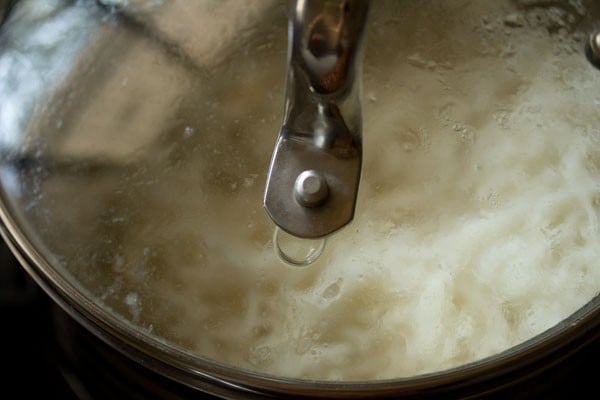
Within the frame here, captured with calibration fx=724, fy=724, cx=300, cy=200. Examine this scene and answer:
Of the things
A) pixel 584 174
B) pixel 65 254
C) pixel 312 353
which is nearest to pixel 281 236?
pixel 312 353

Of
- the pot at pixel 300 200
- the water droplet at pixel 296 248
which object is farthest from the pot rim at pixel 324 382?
the water droplet at pixel 296 248

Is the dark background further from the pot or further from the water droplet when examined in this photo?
the water droplet

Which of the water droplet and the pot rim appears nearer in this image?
the pot rim

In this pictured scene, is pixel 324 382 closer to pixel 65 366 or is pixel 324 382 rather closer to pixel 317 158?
pixel 317 158

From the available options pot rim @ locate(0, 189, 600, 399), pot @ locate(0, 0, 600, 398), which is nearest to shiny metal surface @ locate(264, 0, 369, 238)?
pot @ locate(0, 0, 600, 398)

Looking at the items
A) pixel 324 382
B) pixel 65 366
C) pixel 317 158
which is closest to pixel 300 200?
pixel 317 158

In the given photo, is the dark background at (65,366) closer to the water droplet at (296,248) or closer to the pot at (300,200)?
the pot at (300,200)

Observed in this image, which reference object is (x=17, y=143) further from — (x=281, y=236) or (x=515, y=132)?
(x=515, y=132)

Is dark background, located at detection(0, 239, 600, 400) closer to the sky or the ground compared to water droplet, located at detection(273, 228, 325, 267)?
closer to the ground
